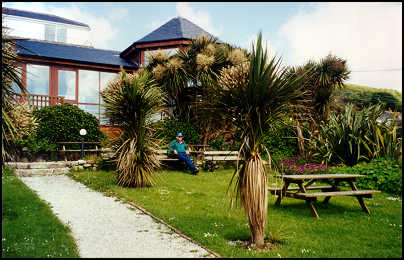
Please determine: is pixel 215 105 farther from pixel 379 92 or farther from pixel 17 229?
pixel 379 92

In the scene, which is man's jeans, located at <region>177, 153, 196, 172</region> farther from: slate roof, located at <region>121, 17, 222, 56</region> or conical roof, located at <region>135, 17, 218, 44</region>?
conical roof, located at <region>135, 17, 218, 44</region>

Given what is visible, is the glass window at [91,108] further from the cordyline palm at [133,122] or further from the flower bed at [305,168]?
the flower bed at [305,168]

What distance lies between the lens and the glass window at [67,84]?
61.8ft

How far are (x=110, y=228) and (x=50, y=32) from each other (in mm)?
28519

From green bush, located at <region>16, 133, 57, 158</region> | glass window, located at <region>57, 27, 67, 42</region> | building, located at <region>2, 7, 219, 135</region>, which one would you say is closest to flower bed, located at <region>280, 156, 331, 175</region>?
green bush, located at <region>16, 133, 57, 158</region>

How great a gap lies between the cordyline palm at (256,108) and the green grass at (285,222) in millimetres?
566

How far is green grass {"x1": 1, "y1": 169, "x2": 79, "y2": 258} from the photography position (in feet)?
14.0

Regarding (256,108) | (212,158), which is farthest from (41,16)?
(256,108)

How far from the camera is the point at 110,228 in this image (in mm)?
5707

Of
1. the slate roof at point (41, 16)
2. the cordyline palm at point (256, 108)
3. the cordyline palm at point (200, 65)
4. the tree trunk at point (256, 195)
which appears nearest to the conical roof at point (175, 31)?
the cordyline palm at point (200, 65)

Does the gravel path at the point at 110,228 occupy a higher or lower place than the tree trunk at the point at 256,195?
lower

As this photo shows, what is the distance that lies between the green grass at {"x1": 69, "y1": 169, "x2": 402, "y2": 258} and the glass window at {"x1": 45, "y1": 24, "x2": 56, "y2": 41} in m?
24.2

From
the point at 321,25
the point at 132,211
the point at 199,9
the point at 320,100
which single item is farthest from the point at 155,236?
the point at 320,100

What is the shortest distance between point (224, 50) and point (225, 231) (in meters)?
11.5
